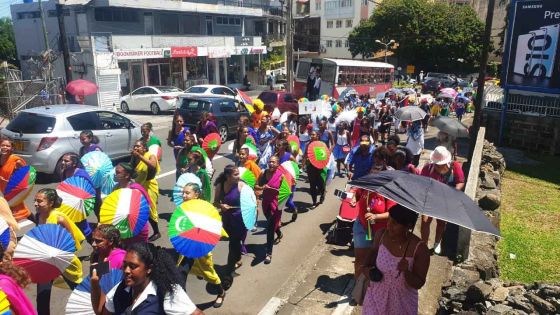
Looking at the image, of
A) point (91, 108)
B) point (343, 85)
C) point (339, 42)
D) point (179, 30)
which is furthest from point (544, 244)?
point (339, 42)

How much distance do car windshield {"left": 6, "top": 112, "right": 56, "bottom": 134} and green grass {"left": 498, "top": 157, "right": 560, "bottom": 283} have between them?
918 centimetres

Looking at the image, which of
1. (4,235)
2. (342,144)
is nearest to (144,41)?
(342,144)

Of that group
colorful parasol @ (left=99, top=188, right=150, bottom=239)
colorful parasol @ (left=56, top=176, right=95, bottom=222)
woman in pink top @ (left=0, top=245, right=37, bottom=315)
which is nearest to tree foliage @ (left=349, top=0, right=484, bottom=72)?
colorful parasol @ (left=56, top=176, right=95, bottom=222)

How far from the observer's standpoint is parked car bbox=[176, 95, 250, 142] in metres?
14.8

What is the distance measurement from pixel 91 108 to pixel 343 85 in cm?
1764

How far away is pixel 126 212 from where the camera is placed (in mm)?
4762

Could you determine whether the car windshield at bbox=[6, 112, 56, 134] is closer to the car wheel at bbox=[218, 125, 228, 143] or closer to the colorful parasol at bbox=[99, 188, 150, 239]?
the colorful parasol at bbox=[99, 188, 150, 239]

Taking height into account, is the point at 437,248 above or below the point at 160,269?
below

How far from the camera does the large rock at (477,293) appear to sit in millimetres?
4969

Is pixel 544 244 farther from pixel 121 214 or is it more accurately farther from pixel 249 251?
pixel 121 214

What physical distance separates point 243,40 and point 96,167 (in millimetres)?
33760

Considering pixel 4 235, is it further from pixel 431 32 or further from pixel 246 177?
pixel 431 32

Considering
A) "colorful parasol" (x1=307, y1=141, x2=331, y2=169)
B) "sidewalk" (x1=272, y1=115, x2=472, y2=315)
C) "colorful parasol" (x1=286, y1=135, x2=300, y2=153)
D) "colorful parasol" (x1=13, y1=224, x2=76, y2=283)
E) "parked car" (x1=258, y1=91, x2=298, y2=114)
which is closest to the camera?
"colorful parasol" (x1=13, y1=224, x2=76, y2=283)

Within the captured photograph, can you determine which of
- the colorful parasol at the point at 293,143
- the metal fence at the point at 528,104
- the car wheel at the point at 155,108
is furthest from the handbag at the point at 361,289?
the car wheel at the point at 155,108
